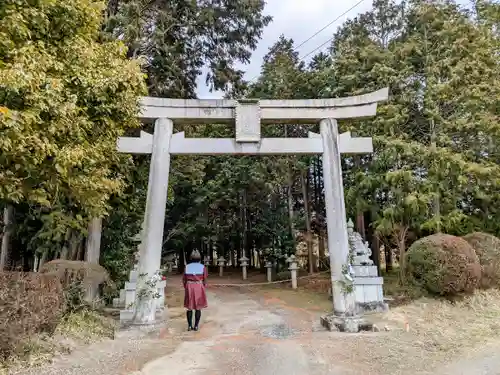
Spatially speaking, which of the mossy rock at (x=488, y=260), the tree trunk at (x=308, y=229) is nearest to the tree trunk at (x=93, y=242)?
the tree trunk at (x=308, y=229)

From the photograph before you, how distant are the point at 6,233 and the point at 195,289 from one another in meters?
5.17

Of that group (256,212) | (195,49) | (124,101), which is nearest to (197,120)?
(124,101)

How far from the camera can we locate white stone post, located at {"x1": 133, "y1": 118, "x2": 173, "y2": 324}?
6.77 meters

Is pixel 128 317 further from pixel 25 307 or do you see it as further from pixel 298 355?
pixel 298 355

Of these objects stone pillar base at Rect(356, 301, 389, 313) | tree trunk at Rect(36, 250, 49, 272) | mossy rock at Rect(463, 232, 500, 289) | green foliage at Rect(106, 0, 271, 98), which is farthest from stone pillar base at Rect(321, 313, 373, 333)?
green foliage at Rect(106, 0, 271, 98)

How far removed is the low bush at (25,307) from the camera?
14.4ft

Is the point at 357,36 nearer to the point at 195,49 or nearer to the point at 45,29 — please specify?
the point at 195,49

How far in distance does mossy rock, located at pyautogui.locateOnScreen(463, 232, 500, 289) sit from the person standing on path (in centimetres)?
621

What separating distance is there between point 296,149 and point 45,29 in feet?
15.2

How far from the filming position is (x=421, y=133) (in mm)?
11156

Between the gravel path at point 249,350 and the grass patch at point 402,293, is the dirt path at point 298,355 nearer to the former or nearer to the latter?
the gravel path at point 249,350

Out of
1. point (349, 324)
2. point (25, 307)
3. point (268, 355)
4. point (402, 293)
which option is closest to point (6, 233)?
point (25, 307)

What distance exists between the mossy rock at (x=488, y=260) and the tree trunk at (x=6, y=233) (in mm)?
10444

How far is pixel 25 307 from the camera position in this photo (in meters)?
4.62
